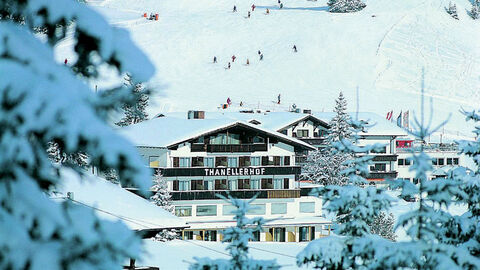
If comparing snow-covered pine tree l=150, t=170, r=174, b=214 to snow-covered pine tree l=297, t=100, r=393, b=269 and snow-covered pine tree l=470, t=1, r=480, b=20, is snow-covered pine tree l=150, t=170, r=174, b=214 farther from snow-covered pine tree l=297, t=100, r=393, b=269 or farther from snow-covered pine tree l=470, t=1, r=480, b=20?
snow-covered pine tree l=470, t=1, r=480, b=20

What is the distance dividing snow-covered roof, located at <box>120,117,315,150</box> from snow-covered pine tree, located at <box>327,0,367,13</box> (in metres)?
81.4

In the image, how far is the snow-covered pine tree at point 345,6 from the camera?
5049 inches

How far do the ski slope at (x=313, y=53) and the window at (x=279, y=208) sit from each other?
3764cm

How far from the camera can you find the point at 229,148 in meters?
48.1

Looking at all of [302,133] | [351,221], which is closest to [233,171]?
[302,133]

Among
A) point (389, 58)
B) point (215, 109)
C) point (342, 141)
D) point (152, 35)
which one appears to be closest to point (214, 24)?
point (152, 35)

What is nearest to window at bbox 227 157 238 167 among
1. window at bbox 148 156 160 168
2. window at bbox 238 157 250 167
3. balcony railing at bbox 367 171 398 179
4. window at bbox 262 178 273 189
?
window at bbox 238 157 250 167

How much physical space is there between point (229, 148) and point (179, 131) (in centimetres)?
330

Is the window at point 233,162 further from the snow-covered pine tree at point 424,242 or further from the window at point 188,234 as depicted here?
the snow-covered pine tree at point 424,242

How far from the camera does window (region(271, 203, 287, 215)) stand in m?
48.5

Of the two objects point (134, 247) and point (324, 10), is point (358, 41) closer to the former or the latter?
point (324, 10)

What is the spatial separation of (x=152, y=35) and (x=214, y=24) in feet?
36.0

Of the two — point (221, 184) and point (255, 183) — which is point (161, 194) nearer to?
point (221, 184)

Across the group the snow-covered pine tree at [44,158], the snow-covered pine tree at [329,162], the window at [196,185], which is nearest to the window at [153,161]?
the window at [196,185]
